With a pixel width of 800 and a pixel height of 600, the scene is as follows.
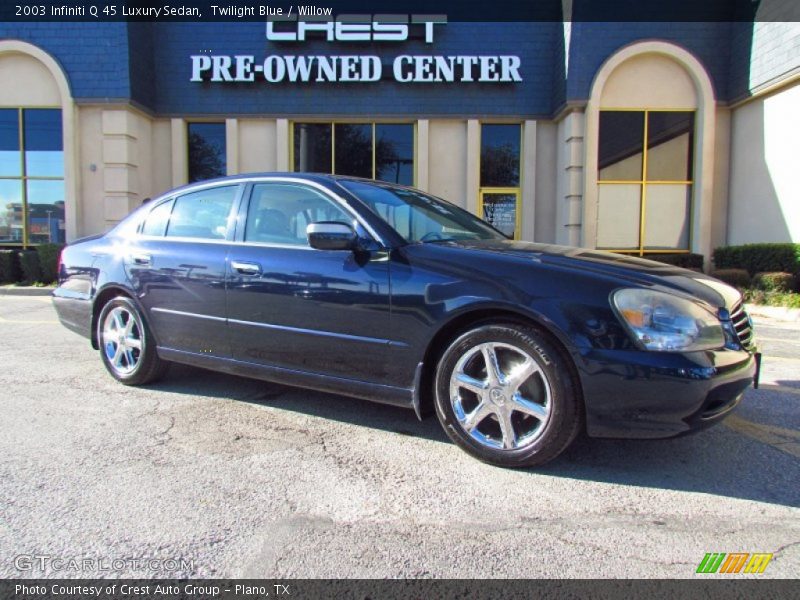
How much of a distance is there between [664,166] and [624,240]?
1964 mm

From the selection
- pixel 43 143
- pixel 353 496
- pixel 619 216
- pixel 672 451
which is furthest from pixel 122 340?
pixel 43 143

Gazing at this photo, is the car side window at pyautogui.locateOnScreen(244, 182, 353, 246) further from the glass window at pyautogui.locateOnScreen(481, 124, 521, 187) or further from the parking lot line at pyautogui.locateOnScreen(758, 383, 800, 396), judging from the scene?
the glass window at pyautogui.locateOnScreen(481, 124, 521, 187)

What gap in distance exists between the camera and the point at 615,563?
6.82 feet

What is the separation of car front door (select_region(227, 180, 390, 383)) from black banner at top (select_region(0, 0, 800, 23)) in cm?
1108

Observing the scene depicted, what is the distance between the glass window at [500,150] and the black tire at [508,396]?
37.4 ft

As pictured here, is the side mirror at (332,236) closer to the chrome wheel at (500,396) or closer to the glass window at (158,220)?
the chrome wheel at (500,396)

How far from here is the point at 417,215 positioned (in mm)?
3680

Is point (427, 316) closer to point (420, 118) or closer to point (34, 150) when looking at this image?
point (420, 118)

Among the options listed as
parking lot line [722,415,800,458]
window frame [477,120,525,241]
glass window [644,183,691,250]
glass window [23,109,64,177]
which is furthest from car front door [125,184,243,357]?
glass window [644,183,691,250]

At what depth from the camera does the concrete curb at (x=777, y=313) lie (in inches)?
332

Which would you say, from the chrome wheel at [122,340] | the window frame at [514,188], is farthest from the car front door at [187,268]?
the window frame at [514,188]

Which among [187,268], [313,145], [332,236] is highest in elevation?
[313,145]

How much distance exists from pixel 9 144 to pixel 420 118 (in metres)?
10.2

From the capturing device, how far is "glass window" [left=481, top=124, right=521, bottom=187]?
539 inches
